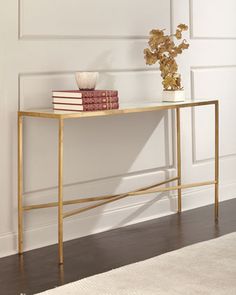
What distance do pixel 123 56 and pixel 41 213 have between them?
1.07m

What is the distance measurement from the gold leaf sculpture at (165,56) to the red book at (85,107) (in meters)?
0.66

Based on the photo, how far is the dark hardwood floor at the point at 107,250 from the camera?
9.75 ft

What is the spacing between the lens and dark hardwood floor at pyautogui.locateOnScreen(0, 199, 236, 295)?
117 inches

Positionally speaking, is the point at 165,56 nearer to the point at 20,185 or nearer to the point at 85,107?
the point at 85,107

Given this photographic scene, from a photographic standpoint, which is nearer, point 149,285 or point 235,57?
point 149,285

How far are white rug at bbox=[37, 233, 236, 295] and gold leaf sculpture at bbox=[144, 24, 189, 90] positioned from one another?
1085mm

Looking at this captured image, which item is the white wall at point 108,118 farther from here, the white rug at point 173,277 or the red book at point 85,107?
the white rug at point 173,277

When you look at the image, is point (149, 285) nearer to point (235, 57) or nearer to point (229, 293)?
point (229, 293)

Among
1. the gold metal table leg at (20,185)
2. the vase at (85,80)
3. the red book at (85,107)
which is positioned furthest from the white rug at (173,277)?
the vase at (85,80)

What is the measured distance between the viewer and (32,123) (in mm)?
3496

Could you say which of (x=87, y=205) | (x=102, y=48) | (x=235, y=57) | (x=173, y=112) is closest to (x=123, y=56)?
(x=102, y=48)

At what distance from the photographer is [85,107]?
327 centimetres

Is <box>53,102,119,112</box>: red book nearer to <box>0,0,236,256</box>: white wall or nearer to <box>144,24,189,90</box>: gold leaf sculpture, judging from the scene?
<box>0,0,236,256</box>: white wall

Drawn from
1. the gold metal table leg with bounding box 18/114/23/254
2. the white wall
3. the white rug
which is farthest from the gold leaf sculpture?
the white rug
